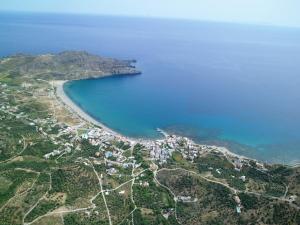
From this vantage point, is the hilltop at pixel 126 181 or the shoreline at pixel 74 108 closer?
the hilltop at pixel 126 181

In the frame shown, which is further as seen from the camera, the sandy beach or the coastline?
the sandy beach

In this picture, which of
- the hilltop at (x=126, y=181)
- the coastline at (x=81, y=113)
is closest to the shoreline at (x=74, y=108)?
the coastline at (x=81, y=113)

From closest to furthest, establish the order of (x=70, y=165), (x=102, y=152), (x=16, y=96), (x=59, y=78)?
1. (x=70, y=165)
2. (x=102, y=152)
3. (x=16, y=96)
4. (x=59, y=78)

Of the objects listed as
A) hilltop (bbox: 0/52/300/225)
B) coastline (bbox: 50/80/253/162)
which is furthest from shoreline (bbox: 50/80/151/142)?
hilltop (bbox: 0/52/300/225)

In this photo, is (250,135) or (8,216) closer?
(8,216)

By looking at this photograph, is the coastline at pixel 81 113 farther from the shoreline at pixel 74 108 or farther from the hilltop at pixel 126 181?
the hilltop at pixel 126 181

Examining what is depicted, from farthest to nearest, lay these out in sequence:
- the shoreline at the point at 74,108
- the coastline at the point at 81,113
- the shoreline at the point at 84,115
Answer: the shoreline at the point at 74,108
the coastline at the point at 81,113
the shoreline at the point at 84,115

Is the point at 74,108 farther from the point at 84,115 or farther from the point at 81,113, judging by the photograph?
the point at 84,115

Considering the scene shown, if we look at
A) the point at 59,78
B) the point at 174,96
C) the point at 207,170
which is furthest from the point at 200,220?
the point at 59,78

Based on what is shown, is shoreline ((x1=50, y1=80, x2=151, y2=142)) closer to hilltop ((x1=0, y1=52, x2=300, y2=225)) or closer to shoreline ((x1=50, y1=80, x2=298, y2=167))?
shoreline ((x1=50, y1=80, x2=298, y2=167))

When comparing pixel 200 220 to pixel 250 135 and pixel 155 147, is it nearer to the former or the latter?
pixel 155 147

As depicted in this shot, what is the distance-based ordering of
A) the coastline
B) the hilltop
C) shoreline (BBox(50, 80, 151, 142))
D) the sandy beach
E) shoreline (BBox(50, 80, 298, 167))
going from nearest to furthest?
the hilltop < shoreline (BBox(50, 80, 298, 167)) < the coastline < shoreline (BBox(50, 80, 151, 142)) < the sandy beach
